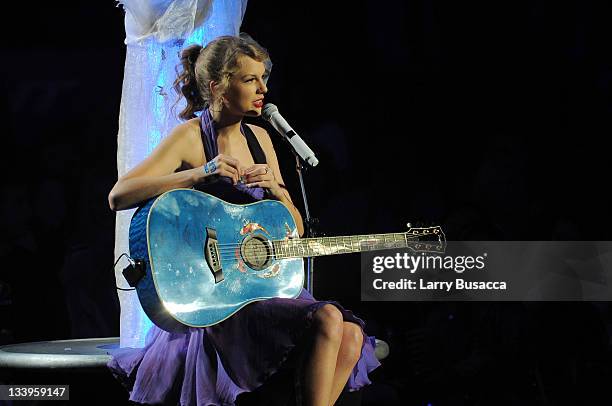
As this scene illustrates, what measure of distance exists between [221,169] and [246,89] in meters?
0.39

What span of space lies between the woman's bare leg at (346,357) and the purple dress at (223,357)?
0.04 meters

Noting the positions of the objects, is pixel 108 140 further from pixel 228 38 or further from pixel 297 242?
pixel 297 242

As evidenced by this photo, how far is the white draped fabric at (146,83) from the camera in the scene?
2.93 meters

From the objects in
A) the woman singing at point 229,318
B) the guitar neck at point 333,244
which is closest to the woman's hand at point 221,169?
the woman singing at point 229,318

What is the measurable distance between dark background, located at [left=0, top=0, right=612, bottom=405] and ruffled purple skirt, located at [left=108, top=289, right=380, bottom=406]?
1743mm

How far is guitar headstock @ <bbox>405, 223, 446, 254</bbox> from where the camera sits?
278 cm

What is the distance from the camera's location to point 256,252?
2520mm

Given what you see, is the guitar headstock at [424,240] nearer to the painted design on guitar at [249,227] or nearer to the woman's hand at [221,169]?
the painted design on guitar at [249,227]

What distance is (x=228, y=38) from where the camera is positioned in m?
2.71

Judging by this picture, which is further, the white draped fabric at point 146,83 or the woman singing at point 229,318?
the white draped fabric at point 146,83

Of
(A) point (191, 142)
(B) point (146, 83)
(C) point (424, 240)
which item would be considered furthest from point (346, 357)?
(B) point (146, 83)

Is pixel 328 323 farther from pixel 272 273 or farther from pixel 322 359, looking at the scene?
pixel 272 273

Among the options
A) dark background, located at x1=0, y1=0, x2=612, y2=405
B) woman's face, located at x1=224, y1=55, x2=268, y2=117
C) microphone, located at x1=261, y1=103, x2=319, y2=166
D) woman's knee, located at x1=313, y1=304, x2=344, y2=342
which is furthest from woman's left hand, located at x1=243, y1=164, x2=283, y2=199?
dark background, located at x1=0, y1=0, x2=612, y2=405

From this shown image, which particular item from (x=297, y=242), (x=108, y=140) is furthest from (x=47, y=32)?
(x=297, y=242)
